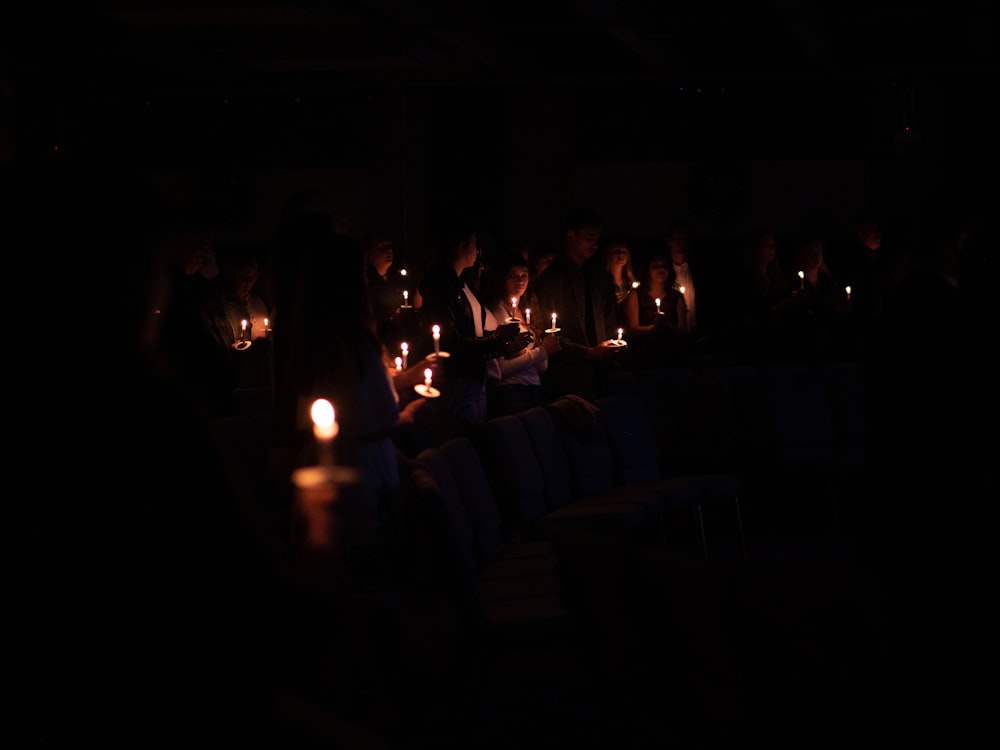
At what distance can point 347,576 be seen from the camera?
12.8 feet

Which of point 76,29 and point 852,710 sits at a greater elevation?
point 76,29

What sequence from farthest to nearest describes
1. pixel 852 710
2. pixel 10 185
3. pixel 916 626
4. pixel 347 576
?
pixel 347 576
pixel 916 626
pixel 852 710
pixel 10 185

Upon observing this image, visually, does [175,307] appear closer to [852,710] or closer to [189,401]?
[852,710]

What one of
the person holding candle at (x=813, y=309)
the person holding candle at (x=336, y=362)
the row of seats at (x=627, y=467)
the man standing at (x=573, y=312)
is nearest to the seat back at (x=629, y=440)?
the row of seats at (x=627, y=467)

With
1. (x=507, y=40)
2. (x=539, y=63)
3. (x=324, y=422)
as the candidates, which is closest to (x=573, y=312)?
(x=324, y=422)

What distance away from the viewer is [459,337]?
19.7ft

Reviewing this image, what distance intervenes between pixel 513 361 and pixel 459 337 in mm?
670

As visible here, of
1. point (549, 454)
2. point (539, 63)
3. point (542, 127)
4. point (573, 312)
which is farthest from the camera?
point (539, 63)

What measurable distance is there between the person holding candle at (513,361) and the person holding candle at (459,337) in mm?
448

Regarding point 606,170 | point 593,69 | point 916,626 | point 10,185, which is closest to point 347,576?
point 916,626

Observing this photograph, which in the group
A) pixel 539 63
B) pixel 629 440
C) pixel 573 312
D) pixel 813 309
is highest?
pixel 539 63

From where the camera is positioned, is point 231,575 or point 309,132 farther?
point 309,132

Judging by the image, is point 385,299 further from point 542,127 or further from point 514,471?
point 542,127

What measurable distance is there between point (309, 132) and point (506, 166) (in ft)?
7.88
